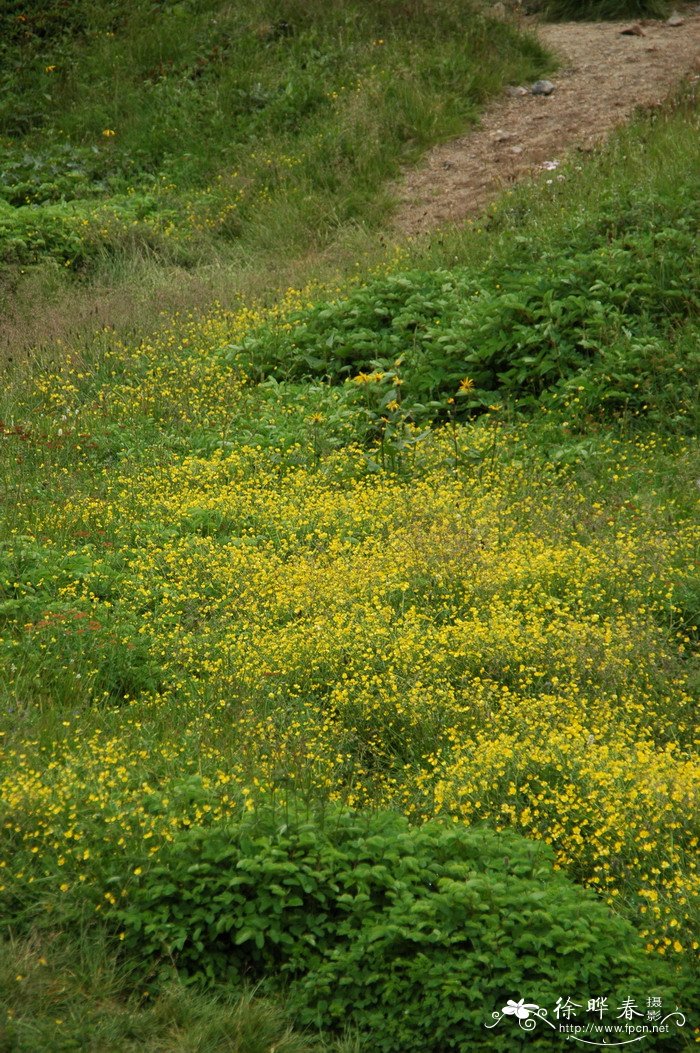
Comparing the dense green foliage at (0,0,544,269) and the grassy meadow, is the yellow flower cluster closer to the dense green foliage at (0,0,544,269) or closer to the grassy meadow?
the grassy meadow

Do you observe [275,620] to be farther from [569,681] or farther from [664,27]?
[664,27]

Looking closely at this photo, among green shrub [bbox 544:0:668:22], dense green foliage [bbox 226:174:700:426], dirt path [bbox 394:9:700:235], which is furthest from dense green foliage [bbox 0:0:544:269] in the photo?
dense green foliage [bbox 226:174:700:426]

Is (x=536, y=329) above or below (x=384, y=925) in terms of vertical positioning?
above

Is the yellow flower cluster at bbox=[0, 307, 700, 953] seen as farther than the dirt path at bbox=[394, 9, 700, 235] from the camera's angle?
No

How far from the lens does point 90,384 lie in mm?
9133

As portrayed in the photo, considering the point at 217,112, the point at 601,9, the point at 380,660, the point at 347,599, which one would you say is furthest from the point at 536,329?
the point at 601,9

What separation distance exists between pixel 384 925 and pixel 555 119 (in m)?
10.9

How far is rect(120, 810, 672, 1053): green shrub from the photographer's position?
→ 3637 millimetres

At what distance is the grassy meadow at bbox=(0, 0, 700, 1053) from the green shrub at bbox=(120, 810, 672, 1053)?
0.05ft

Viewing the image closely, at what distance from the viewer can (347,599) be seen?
6.00m

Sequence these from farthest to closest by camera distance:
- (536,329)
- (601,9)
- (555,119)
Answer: (601,9), (555,119), (536,329)

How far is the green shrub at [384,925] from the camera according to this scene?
11.9 ft

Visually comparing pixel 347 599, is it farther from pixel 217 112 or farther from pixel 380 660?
pixel 217 112

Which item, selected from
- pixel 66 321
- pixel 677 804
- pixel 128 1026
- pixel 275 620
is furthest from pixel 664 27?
pixel 128 1026
